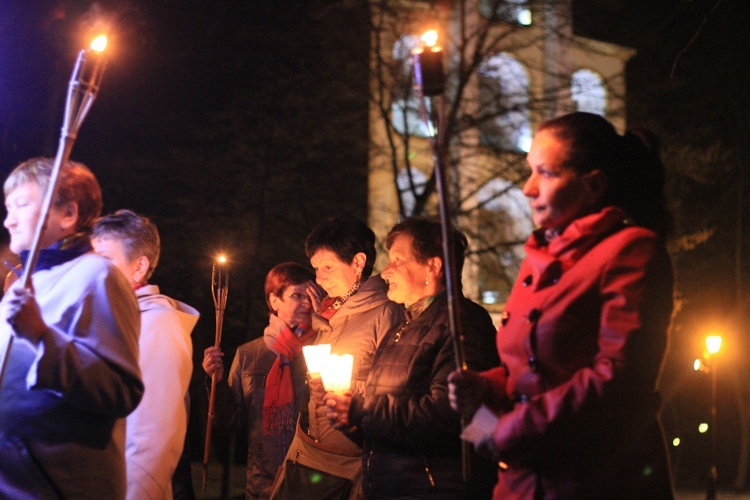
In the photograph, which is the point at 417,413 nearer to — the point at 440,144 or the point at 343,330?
the point at 343,330

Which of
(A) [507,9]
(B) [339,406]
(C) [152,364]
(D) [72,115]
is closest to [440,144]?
(D) [72,115]

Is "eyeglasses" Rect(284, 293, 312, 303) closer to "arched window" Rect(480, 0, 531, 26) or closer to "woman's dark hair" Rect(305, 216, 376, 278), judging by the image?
"woman's dark hair" Rect(305, 216, 376, 278)

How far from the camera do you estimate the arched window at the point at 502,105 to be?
18609mm

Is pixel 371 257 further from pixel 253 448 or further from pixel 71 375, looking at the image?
pixel 71 375

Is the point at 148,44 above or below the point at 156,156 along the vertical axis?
above

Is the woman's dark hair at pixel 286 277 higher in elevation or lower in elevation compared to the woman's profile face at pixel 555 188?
lower

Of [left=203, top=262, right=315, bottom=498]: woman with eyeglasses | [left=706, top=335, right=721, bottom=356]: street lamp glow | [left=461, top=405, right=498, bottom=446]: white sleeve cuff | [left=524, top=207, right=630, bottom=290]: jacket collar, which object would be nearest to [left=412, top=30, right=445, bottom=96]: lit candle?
[left=524, top=207, right=630, bottom=290]: jacket collar

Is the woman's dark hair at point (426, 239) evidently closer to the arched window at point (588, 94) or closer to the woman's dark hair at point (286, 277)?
the woman's dark hair at point (286, 277)

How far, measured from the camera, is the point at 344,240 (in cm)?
571

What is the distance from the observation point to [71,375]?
297cm

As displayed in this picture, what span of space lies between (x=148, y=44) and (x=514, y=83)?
331 inches

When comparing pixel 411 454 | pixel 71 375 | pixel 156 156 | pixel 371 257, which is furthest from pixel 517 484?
pixel 156 156

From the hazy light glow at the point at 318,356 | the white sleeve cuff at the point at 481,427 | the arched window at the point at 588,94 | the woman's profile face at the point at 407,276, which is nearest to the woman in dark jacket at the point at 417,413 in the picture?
the hazy light glow at the point at 318,356

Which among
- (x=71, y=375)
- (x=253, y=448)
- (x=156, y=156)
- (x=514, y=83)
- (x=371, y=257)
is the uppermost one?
(x=514, y=83)
